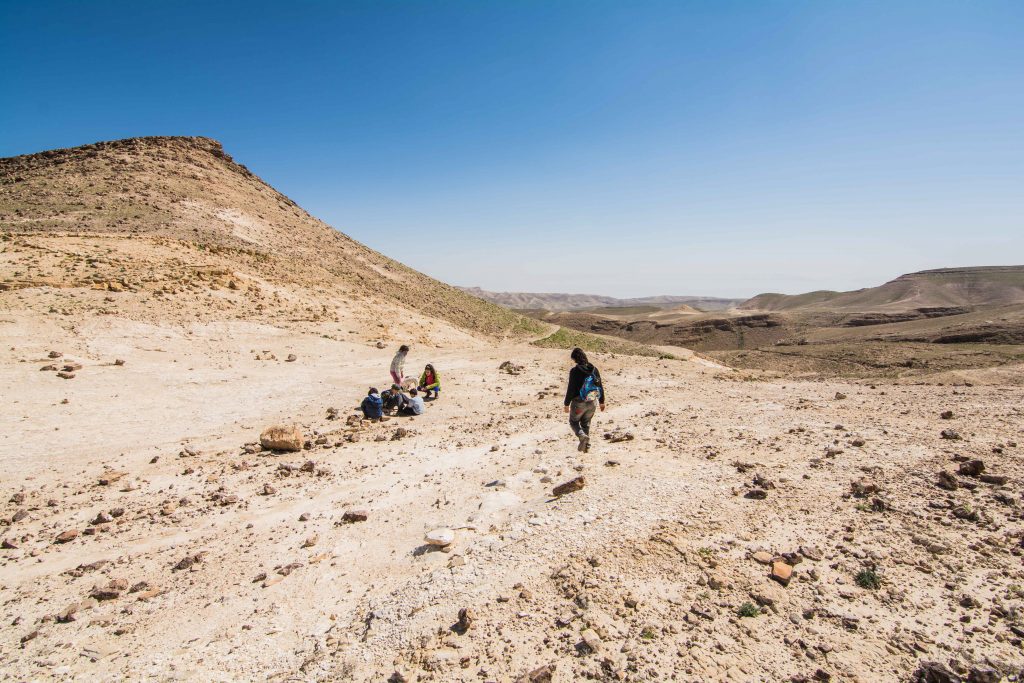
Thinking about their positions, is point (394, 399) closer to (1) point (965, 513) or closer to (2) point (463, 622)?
(2) point (463, 622)

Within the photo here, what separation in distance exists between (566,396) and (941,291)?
14137cm

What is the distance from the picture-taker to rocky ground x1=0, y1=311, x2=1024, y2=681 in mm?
4309

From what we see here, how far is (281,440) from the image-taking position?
1005cm

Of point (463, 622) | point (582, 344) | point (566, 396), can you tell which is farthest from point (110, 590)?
point (582, 344)

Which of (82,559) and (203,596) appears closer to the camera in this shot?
(203,596)

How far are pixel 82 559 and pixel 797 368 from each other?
44.3 metres

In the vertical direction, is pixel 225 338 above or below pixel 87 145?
below

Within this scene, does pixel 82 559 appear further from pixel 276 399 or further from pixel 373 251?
pixel 373 251

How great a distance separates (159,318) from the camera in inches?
738

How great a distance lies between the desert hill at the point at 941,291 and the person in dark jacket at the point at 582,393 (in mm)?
105558

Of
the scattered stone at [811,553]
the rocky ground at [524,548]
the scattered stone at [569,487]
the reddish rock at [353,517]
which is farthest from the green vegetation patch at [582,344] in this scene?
the scattered stone at [811,553]

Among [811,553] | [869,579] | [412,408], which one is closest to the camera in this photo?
[869,579]

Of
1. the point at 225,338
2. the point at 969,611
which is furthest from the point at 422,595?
the point at 225,338

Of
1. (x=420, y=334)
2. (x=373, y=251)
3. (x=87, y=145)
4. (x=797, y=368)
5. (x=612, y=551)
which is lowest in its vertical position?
(x=797, y=368)
